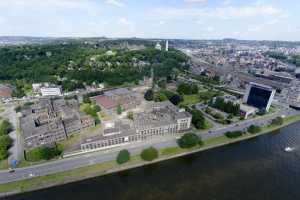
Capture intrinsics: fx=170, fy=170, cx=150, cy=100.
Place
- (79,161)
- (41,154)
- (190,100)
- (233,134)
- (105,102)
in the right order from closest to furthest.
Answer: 1. (41,154)
2. (79,161)
3. (233,134)
4. (105,102)
5. (190,100)

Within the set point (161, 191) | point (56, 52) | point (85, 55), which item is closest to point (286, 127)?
point (161, 191)

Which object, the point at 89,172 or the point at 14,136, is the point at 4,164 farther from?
the point at 89,172

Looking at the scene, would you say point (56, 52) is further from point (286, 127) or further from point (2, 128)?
point (286, 127)

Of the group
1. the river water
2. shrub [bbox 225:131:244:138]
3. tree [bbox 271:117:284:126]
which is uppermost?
tree [bbox 271:117:284:126]

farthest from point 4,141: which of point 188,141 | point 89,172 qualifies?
point 188,141

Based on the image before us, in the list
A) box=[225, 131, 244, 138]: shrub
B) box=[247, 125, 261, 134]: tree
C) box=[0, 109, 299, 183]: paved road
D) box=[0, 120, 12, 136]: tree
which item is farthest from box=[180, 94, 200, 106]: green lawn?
box=[0, 120, 12, 136]: tree

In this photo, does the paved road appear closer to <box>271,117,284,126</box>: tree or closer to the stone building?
the stone building

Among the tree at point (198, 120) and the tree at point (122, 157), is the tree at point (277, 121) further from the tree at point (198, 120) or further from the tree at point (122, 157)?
the tree at point (122, 157)
